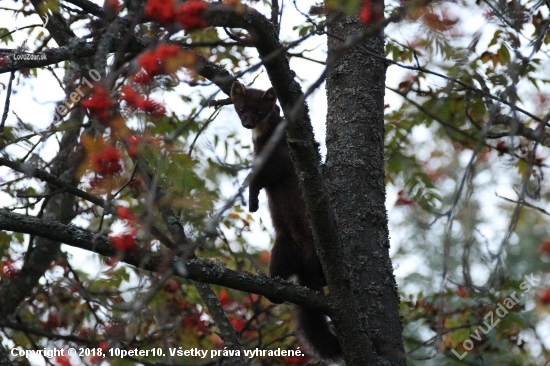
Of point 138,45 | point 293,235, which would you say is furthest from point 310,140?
point 293,235

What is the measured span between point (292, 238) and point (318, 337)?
84cm

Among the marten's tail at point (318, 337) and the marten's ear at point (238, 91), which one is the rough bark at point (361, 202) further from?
the marten's ear at point (238, 91)

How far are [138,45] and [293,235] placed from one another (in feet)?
7.70

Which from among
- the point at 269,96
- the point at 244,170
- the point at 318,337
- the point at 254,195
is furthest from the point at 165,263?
the point at 269,96

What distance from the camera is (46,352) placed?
530 cm

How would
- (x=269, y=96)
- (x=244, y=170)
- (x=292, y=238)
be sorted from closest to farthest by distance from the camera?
(x=244, y=170)
(x=292, y=238)
(x=269, y=96)

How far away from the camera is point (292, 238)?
5504 millimetres

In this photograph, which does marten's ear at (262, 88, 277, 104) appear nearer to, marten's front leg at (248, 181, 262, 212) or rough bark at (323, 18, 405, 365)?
marten's front leg at (248, 181, 262, 212)

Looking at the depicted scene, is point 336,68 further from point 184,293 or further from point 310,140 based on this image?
point 184,293

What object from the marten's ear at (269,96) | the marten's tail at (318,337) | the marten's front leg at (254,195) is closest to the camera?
the marten's tail at (318,337)

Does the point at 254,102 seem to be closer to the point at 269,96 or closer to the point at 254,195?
the point at 269,96

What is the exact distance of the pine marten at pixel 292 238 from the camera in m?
5.06

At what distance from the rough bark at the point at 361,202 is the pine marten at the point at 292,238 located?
118 centimetres

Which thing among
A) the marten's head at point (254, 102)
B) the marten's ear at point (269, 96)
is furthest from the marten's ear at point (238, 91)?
the marten's ear at point (269, 96)
